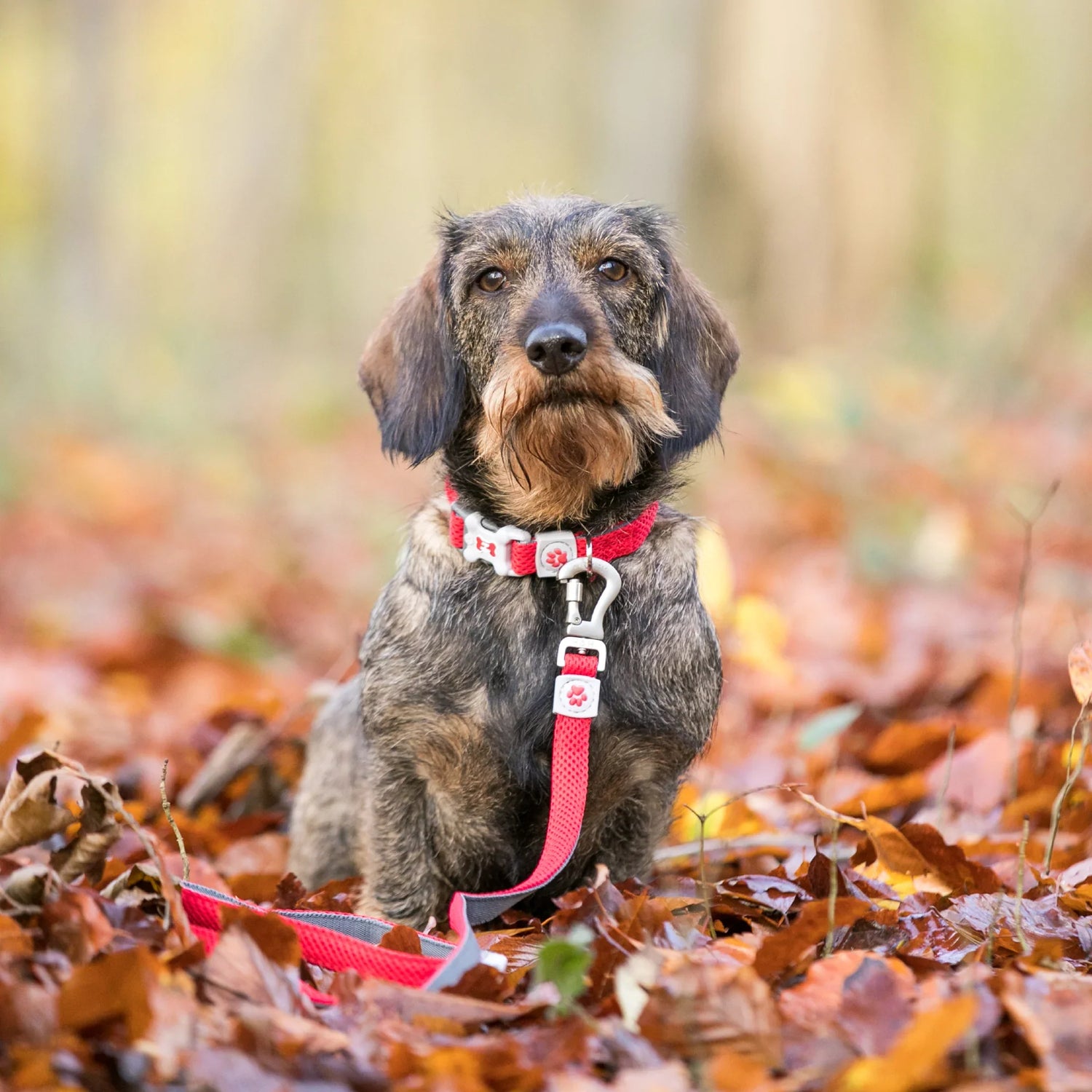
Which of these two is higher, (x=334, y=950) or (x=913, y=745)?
(x=334, y=950)

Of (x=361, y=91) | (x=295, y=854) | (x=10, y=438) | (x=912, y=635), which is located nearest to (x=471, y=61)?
(x=361, y=91)

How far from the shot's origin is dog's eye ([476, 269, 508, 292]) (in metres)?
3.35

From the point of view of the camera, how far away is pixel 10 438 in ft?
39.3

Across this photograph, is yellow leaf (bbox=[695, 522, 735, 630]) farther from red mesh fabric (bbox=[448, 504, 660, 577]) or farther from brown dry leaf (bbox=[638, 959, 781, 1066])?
brown dry leaf (bbox=[638, 959, 781, 1066])

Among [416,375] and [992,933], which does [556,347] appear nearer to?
[416,375]

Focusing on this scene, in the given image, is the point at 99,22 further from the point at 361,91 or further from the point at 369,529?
the point at 361,91

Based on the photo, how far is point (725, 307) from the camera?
446 cm

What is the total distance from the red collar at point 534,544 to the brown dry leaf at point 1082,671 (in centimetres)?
101

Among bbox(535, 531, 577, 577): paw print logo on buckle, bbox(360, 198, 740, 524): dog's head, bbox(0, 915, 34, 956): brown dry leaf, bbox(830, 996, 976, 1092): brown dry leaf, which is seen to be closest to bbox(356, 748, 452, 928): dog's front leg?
bbox(535, 531, 577, 577): paw print logo on buckle

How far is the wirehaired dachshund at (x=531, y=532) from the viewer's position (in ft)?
9.88

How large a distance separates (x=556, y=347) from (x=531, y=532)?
470 millimetres

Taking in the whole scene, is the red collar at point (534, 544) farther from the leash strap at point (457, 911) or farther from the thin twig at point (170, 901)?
the thin twig at point (170, 901)

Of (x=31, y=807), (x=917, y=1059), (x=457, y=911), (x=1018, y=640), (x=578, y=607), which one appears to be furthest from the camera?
(x=1018, y=640)

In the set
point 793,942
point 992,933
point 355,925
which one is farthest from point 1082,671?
point 355,925
